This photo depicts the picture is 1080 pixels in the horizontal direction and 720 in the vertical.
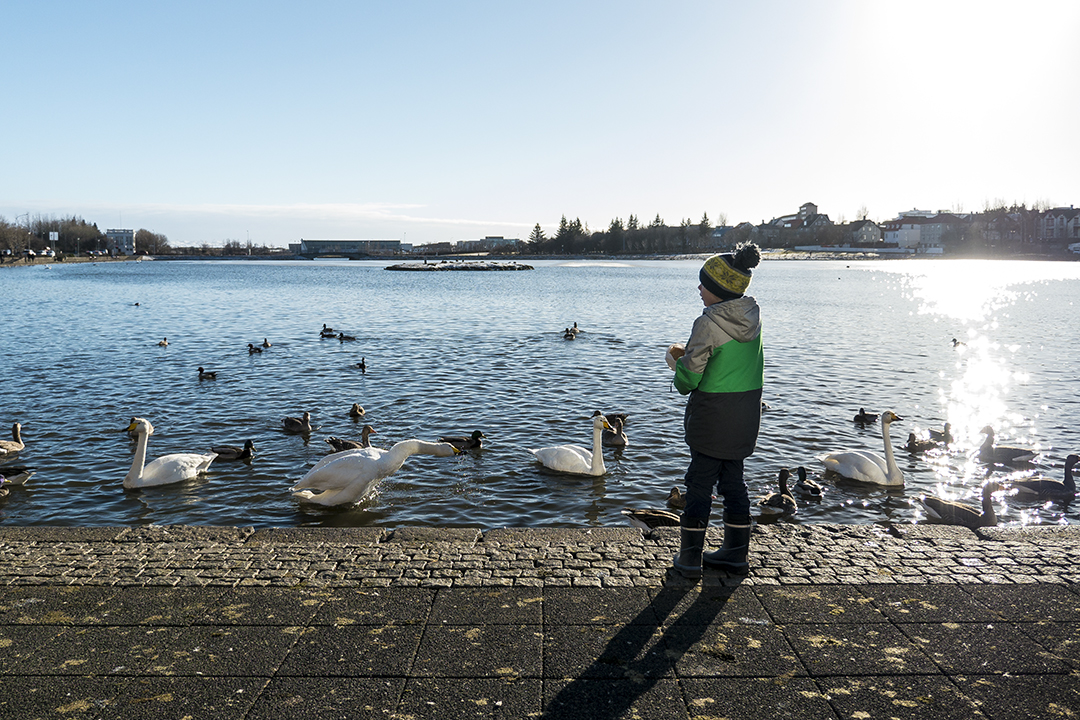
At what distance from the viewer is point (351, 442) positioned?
40.1ft

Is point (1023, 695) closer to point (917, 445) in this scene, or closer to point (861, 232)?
point (917, 445)

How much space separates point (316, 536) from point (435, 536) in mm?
1134

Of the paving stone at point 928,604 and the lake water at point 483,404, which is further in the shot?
the lake water at point 483,404

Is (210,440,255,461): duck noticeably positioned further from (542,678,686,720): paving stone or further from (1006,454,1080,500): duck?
(1006,454,1080,500): duck

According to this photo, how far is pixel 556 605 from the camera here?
4.91m

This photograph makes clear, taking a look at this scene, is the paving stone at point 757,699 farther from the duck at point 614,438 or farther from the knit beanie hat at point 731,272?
the duck at point 614,438

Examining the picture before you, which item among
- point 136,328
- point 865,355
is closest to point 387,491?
point 865,355

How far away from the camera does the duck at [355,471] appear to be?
28.1 feet

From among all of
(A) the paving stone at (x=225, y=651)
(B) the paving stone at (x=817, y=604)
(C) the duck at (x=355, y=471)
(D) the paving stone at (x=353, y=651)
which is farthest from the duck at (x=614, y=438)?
(A) the paving stone at (x=225, y=651)

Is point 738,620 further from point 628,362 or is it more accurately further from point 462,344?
point 462,344

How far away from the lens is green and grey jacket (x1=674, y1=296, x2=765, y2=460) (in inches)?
204

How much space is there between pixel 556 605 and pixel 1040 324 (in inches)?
1587

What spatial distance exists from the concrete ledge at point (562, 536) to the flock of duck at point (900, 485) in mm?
1760

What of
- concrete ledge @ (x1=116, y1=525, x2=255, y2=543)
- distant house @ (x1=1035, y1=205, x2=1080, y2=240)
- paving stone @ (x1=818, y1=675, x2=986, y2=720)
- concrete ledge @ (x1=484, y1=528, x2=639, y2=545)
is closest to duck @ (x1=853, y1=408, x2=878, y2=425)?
concrete ledge @ (x1=484, y1=528, x2=639, y2=545)
